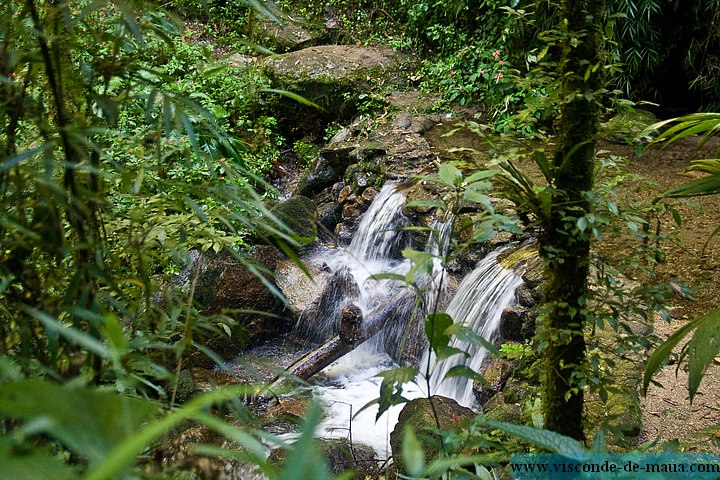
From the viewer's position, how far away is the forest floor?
259cm

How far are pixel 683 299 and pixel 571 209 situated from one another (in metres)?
2.62

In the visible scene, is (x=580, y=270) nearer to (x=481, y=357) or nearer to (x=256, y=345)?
(x=481, y=357)

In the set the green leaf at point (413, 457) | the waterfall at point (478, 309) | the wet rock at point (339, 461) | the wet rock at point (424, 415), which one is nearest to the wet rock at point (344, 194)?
the waterfall at point (478, 309)

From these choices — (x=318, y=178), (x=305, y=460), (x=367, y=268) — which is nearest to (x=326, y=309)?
(x=367, y=268)

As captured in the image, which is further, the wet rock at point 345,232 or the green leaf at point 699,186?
the wet rock at point 345,232

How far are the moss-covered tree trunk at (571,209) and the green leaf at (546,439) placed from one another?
65 centimetres

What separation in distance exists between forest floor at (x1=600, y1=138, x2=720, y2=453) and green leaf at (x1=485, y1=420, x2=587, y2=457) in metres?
0.70

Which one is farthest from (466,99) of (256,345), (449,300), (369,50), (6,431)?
(6,431)

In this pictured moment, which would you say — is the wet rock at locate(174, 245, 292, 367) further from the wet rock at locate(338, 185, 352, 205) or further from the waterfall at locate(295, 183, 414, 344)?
the wet rock at locate(338, 185, 352, 205)

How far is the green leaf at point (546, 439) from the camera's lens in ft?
3.03

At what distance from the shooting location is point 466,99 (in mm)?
6898

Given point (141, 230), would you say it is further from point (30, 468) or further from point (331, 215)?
point (331, 215)

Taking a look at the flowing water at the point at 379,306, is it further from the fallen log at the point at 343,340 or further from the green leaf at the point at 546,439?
the green leaf at the point at 546,439

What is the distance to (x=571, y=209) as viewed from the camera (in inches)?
60.7
